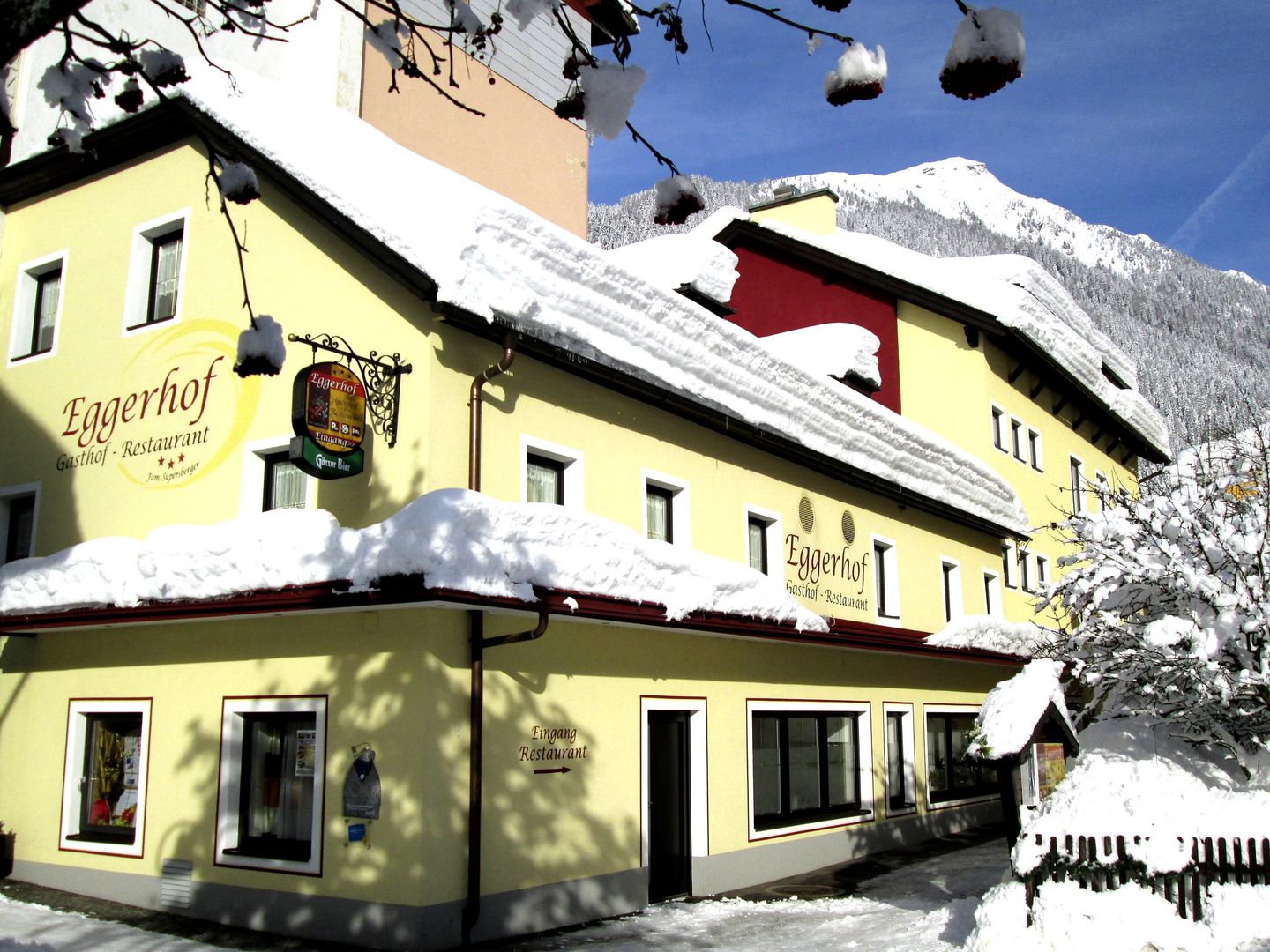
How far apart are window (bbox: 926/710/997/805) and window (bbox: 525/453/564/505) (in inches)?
381

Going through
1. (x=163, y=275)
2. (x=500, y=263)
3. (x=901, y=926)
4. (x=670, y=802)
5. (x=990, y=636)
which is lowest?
(x=901, y=926)

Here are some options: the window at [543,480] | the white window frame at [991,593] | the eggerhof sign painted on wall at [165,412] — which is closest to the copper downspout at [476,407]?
the window at [543,480]

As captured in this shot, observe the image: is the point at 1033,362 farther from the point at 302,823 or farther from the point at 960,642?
the point at 302,823

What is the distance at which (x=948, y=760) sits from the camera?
20.3m

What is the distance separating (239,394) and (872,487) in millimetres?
10615

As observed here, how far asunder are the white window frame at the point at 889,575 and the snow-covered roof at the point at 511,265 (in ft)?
10.3

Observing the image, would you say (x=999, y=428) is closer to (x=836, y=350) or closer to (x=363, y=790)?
(x=836, y=350)

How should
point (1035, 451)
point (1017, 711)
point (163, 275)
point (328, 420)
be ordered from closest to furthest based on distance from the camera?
point (1017, 711) < point (328, 420) < point (163, 275) < point (1035, 451)

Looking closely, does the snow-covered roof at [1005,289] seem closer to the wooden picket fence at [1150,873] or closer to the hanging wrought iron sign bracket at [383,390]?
the hanging wrought iron sign bracket at [383,390]

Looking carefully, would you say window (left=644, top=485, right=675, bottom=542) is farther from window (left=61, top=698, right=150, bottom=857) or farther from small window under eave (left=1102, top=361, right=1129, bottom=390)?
small window under eave (left=1102, top=361, right=1129, bottom=390)

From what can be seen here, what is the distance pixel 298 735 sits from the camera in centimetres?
1110

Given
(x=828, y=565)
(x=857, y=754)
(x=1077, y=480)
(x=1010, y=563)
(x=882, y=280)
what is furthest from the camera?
(x=1077, y=480)

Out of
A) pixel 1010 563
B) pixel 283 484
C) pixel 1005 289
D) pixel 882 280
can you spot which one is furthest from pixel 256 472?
pixel 1005 289

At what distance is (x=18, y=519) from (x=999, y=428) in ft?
62.5
